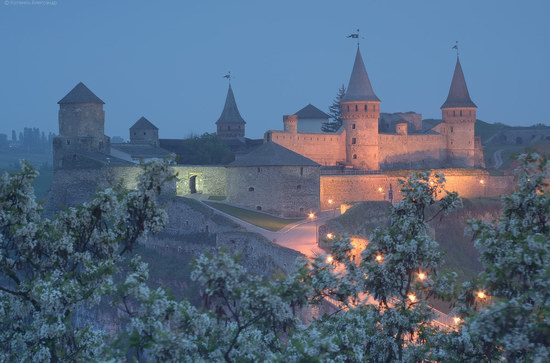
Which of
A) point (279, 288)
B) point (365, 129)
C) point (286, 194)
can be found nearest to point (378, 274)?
point (279, 288)

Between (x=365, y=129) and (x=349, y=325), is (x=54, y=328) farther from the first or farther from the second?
(x=365, y=129)

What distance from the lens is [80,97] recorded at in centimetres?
5178

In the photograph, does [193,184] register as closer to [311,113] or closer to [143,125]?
[143,125]

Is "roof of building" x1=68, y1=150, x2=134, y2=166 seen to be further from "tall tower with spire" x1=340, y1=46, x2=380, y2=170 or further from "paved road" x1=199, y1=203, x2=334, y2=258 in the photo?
"tall tower with spire" x1=340, y1=46, x2=380, y2=170

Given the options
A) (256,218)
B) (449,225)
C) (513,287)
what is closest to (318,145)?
(449,225)

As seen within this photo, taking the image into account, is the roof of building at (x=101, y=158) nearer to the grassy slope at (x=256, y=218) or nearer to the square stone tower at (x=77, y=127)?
the square stone tower at (x=77, y=127)

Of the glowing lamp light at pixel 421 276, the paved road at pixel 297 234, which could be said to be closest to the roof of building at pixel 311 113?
the paved road at pixel 297 234

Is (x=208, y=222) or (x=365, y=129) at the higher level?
(x=365, y=129)

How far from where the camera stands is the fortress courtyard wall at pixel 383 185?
51.4 m

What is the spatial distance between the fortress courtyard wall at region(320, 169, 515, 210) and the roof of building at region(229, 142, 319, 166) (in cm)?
282

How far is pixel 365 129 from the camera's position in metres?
57.1

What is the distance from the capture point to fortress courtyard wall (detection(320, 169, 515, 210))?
5141 centimetres

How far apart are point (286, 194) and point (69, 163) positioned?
1079cm

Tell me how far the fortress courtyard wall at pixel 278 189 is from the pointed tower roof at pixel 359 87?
10538 mm
